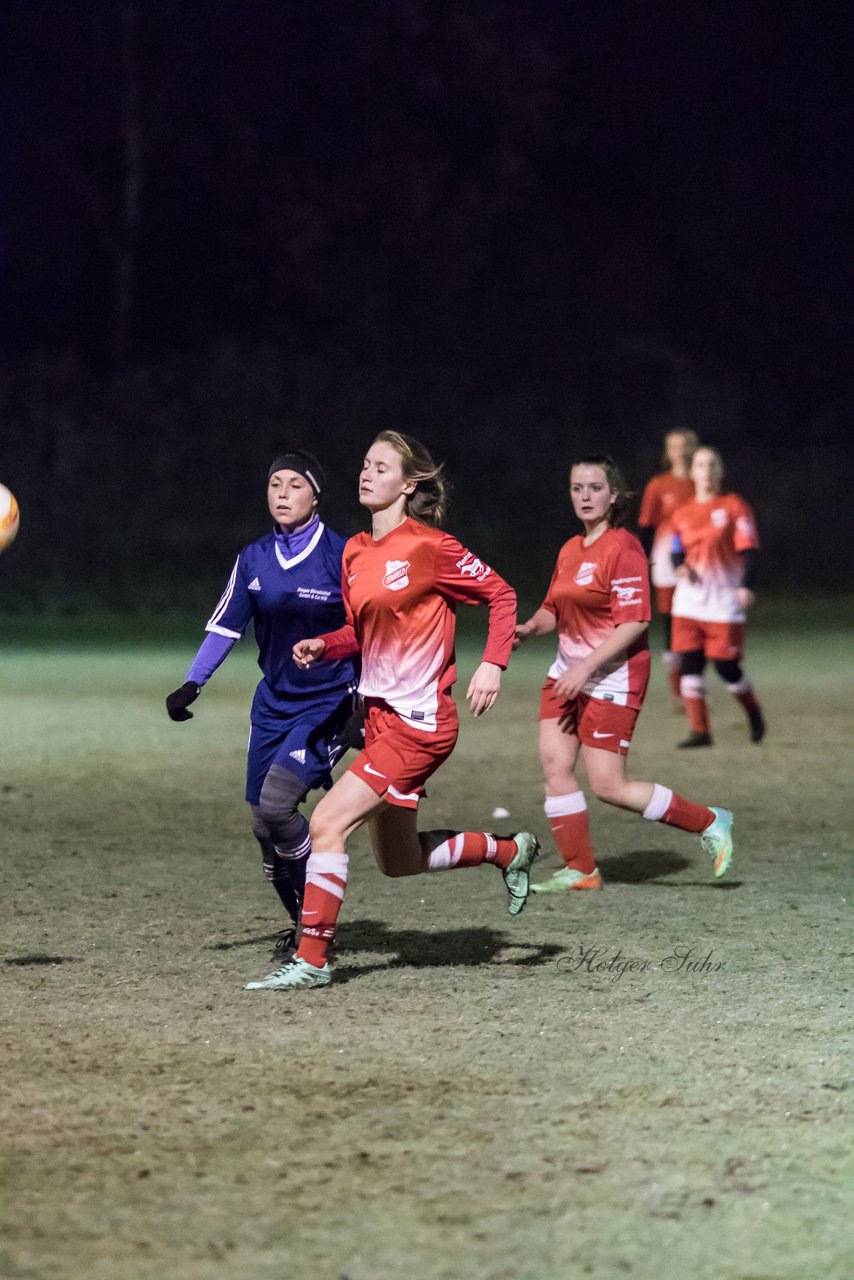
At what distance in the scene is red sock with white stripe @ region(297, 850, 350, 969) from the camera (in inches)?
241

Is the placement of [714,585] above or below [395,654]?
above

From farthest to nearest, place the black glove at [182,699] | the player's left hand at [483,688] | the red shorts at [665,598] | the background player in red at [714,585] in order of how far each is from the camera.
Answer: the red shorts at [665,598]
the background player in red at [714,585]
the black glove at [182,699]
the player's left hand at [483,688]

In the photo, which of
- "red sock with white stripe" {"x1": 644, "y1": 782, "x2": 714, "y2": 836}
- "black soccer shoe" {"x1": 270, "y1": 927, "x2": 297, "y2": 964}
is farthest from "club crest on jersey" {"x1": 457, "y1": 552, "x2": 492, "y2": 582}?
"red sock with white stripe" {"x1": 644, "y1": 782, "x2": 714, "y2": 836}

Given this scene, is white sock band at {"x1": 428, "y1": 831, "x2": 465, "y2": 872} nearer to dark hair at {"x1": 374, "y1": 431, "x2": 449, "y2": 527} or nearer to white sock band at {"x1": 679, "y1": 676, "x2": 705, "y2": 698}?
dark hair at {"x1": 374, "y1": 431, "x2": 449, "y2": 527}

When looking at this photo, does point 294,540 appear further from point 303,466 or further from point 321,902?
point 321,902

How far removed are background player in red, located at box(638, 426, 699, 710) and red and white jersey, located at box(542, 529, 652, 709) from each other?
5296 millimetres

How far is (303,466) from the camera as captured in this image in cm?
667

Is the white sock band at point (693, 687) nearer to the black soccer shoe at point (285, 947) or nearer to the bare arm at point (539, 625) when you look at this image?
the bare arm at point (539, 625)

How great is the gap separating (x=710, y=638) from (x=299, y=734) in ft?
22.8

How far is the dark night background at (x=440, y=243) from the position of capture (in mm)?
32188

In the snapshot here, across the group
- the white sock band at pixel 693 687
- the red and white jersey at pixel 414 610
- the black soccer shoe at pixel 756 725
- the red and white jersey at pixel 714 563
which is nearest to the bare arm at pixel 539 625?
the red and white jersey at pixel 414 610

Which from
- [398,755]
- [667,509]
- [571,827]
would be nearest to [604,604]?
[571,827]

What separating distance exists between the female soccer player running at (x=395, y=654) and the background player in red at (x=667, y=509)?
7.19 metres

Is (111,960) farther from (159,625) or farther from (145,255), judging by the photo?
(145,255)
